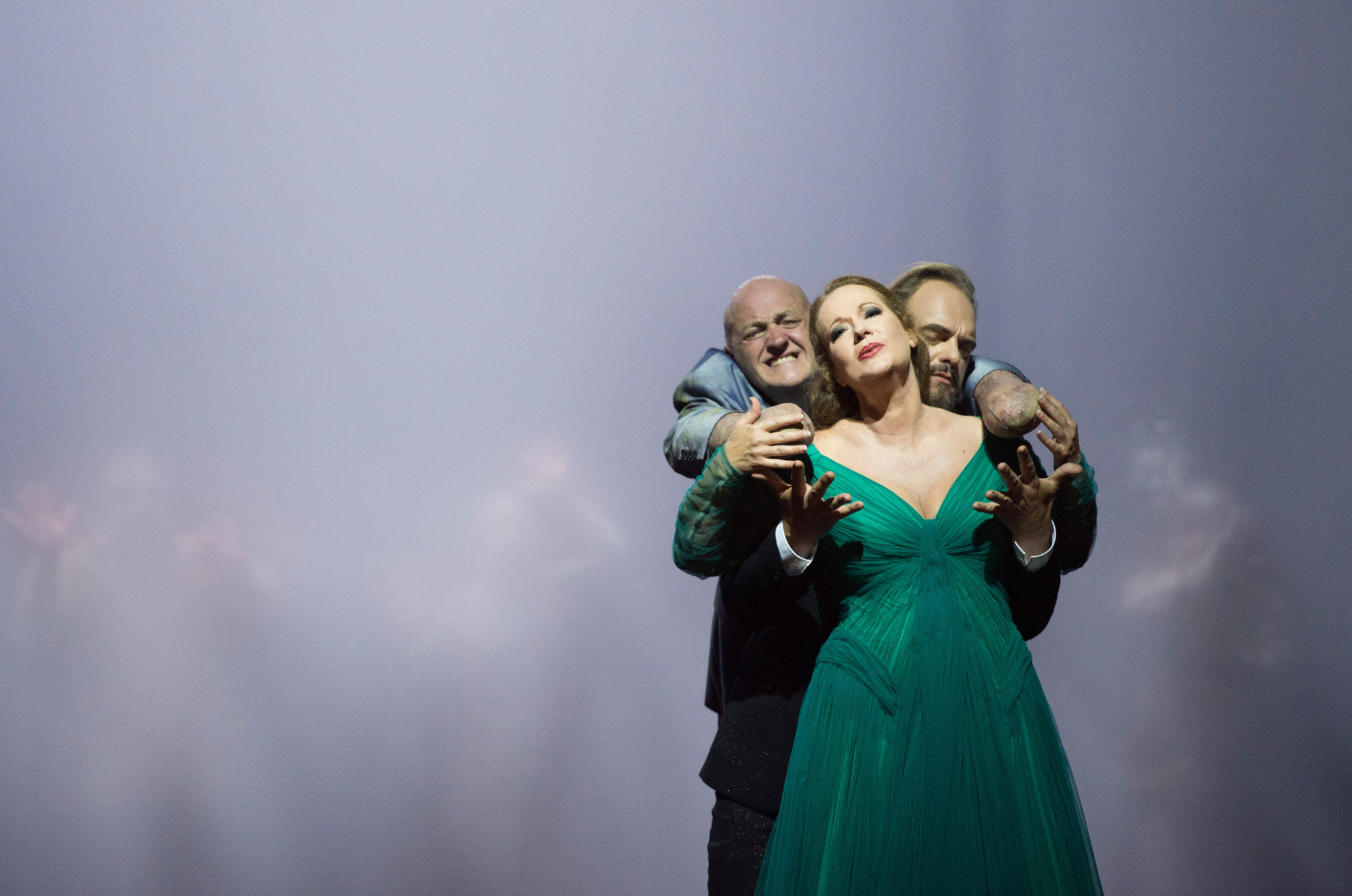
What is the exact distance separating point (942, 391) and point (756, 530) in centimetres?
43

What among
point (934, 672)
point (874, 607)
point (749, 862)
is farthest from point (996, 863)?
point (749, 862)

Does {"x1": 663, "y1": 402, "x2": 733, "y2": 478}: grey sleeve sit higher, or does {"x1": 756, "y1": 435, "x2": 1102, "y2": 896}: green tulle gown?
{"x1": 663, "y1": 402, "x2": 733, "y2": 478}: grey sleeve

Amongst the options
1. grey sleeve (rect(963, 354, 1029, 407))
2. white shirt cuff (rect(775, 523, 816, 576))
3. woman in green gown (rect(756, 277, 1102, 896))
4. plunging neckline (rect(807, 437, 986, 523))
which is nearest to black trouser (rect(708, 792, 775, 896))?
woman in green gown (rect(756, 277, 1102, 896))

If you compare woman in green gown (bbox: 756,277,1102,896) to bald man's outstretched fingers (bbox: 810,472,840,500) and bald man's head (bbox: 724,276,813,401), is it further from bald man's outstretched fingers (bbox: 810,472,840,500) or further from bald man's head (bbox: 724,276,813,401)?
bald man's head (bbox: 724,276,813,401)

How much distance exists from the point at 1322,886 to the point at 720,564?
9.45 ft

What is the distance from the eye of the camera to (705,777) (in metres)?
1.84

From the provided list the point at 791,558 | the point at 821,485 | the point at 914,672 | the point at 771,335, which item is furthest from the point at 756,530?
the point at 771,335

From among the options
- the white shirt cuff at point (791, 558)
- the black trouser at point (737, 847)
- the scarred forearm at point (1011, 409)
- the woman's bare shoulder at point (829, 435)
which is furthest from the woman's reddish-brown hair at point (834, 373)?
the black trouser at point (737, 847)

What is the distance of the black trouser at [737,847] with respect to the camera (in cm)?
177

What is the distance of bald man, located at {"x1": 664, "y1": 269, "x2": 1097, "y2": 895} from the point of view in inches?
63.4

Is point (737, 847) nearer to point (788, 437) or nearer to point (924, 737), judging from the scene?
point (924, 737)

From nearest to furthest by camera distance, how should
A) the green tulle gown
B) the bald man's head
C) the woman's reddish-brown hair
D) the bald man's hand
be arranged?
the green tulle gown → the bald man's hand → the woman's reddish-brown hair → the bald man's head

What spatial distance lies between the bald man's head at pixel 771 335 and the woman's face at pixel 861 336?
31 centimetres

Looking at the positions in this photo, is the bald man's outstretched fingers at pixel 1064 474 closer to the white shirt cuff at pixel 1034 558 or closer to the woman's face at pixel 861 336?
the white shirt cuff at pixel 1034 558
